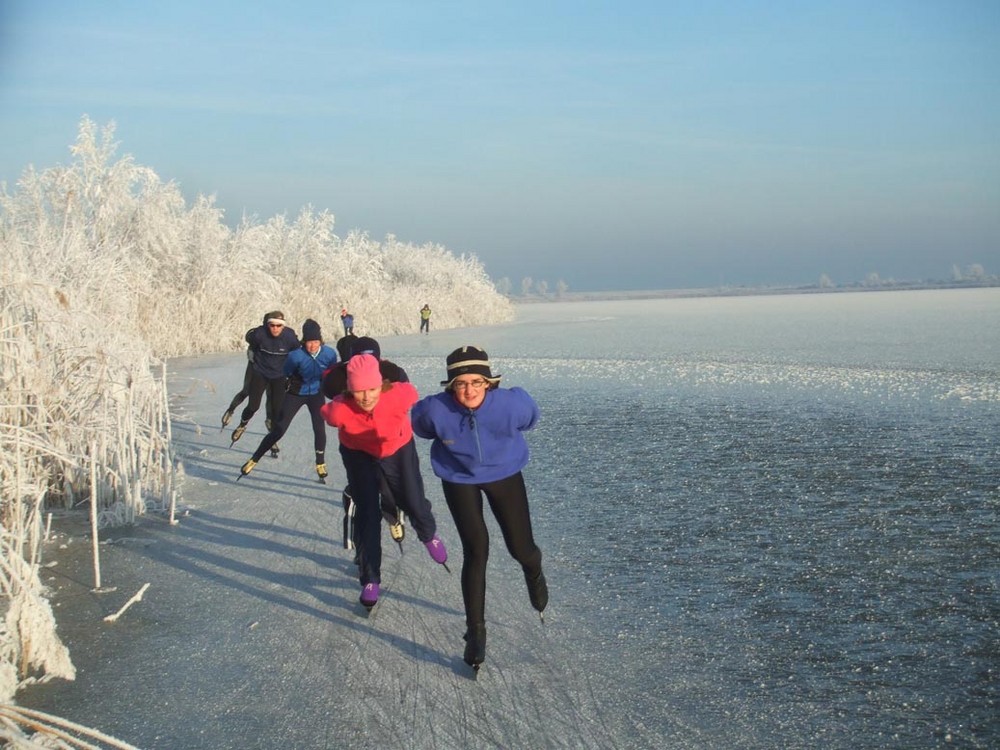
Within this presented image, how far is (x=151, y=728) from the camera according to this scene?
4.16 metres

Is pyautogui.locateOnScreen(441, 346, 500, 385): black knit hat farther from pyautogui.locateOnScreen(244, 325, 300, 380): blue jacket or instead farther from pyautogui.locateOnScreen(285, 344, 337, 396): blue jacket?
pyautogui.locateOnScreen(244, 325, 300, 380): blue jacket

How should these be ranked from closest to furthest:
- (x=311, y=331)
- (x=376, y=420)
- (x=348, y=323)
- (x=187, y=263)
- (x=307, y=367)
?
(x=376, y=420)
(x=311, y=331)
(x=307, y=367)
(x=348, y=323)
(x=187, y=263)

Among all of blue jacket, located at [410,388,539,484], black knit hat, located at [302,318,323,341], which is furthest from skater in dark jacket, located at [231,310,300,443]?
blue jacket, located at [410,388,539,484]

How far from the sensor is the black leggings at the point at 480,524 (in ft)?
16.1

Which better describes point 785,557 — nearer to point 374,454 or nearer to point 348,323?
point 374,454

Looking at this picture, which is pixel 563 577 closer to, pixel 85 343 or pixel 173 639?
pixel 173 639

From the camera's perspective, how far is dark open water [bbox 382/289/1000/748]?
4305mm

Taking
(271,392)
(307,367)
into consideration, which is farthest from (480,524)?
(271,392)

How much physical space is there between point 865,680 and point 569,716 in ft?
4.70

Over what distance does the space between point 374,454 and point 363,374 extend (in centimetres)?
58

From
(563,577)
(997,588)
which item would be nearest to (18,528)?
(563,577)

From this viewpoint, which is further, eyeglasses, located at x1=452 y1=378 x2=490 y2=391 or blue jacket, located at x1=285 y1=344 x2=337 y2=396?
blue jacket, located at x1=285 y1=344 x2=337 y2=396

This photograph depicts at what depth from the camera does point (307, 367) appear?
31.4ft

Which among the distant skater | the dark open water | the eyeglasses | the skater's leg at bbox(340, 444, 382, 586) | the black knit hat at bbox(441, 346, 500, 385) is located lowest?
the dark open water
